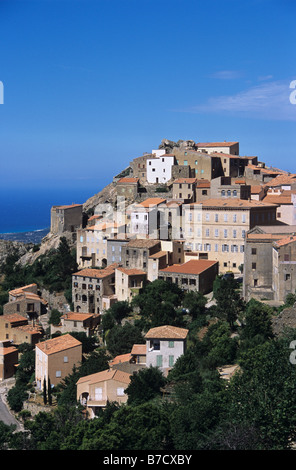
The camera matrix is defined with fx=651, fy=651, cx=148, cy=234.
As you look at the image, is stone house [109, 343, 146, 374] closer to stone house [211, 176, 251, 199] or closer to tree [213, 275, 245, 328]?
tree [213, 275, 245, 328]

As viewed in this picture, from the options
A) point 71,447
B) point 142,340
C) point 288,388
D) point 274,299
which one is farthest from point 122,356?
point 288,388

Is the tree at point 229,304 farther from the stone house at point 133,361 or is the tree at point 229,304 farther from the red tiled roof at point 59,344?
the red tiled roof at point 59,344

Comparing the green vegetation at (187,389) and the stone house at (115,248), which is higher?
the stone house at (115,248)

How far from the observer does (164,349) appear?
3272cm

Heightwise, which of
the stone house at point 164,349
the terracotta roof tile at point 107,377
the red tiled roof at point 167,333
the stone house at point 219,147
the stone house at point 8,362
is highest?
the stone house at point 219,147

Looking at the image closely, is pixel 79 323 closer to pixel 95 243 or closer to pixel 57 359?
pixel 57 359

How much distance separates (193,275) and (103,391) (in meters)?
11.2

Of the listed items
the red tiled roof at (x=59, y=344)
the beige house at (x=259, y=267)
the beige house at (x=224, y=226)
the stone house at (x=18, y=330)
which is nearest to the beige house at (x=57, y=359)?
the red tiled roof at (x=59, y=344)

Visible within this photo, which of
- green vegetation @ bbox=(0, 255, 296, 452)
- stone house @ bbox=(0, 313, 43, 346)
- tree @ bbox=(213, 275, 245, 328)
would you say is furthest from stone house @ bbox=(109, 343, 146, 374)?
stone house @ bbox=(0, 313, 43, 346)

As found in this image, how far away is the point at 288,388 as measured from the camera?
2273 cm

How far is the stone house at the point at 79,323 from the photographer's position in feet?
139

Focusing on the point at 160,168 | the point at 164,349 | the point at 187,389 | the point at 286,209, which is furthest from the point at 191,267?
the point at 160,168

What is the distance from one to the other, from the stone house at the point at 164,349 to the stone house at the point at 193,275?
7292 mm

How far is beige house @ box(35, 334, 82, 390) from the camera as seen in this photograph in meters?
36.8
